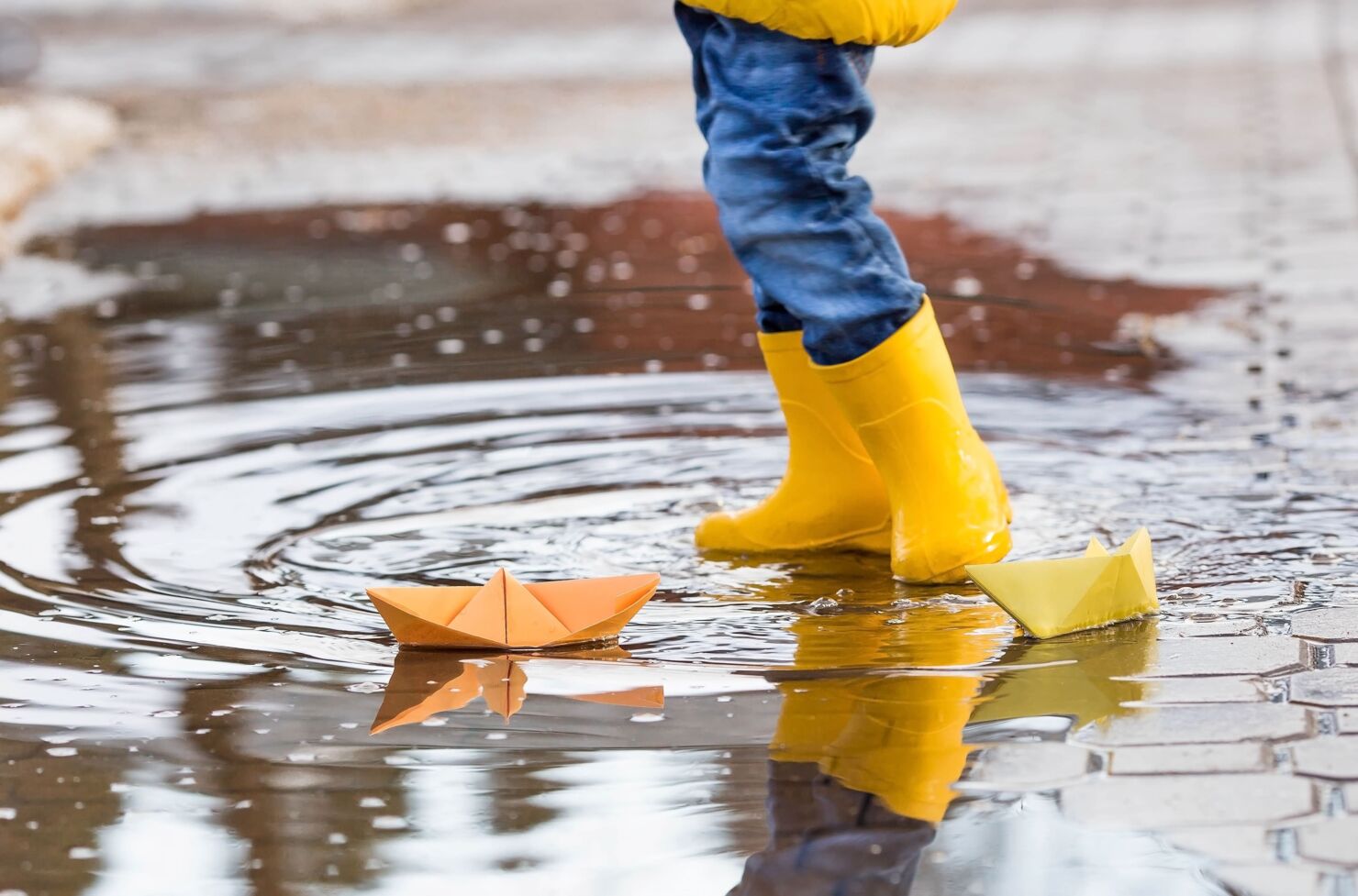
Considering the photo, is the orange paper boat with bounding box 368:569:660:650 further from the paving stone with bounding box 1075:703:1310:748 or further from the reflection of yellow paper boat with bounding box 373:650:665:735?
the paving stone with bounding box 1075:703:1310:748

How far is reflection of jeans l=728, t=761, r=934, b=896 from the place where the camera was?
70.3 inches

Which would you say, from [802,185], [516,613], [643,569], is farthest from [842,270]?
[516,613]

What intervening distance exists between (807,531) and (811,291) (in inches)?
16.0

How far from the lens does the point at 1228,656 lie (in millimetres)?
2332

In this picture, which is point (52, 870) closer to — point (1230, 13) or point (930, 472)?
point (930, 472)

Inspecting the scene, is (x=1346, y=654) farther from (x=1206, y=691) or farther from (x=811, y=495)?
(x=811, y=495)

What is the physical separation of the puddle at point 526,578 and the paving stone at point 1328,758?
198mm

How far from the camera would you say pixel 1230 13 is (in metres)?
12.7

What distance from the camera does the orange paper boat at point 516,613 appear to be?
97.8 inches

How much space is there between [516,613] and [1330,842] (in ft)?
3.46

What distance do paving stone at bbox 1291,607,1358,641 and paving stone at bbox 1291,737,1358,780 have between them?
35 cm

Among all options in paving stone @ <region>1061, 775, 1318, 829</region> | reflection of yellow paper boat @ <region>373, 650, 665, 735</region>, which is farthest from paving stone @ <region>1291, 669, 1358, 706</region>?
reflection of yellow paper boat @ <region>373, 650, 665, 735</region>

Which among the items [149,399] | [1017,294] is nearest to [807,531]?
[149,399]

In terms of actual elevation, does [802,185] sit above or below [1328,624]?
above
